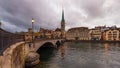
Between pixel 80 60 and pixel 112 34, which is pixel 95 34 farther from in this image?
pixel 80 60

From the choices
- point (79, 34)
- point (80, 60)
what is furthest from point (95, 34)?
point (80, 60)

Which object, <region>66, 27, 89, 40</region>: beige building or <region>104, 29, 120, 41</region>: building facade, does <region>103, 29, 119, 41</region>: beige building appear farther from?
<region>66, 27, 89, 40</region>: beige building

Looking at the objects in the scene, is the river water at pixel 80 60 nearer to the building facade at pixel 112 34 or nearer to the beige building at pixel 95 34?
the building facade at pixel 112 34

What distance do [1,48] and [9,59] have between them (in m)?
1.97

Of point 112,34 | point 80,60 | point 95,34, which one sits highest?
point 95,34

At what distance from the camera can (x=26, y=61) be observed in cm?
2080

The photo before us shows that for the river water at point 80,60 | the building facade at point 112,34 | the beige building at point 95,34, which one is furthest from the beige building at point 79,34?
the river water at point 80,60

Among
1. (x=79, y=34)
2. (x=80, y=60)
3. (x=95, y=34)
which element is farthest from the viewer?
(x=79, y=34)

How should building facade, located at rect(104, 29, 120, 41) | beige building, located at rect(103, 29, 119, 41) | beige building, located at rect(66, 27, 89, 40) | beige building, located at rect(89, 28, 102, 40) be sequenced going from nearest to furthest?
building facade, located at rect(104, 29, 120, 41), beige building, located at rect(103, 29, 119, 41), beige building, located at rect(89, 28, 102, 40), beige building, located at rect(66, 27, 89, 40)

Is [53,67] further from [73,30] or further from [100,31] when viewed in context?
[73,30]

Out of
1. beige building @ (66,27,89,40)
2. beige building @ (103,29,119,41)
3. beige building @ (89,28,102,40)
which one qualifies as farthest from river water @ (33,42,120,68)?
beige building @ (66,27,89,40)

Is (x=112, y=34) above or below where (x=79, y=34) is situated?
below

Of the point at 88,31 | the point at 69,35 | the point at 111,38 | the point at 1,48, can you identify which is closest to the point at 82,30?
the point at 88,31

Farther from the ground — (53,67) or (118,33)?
(118,33)
